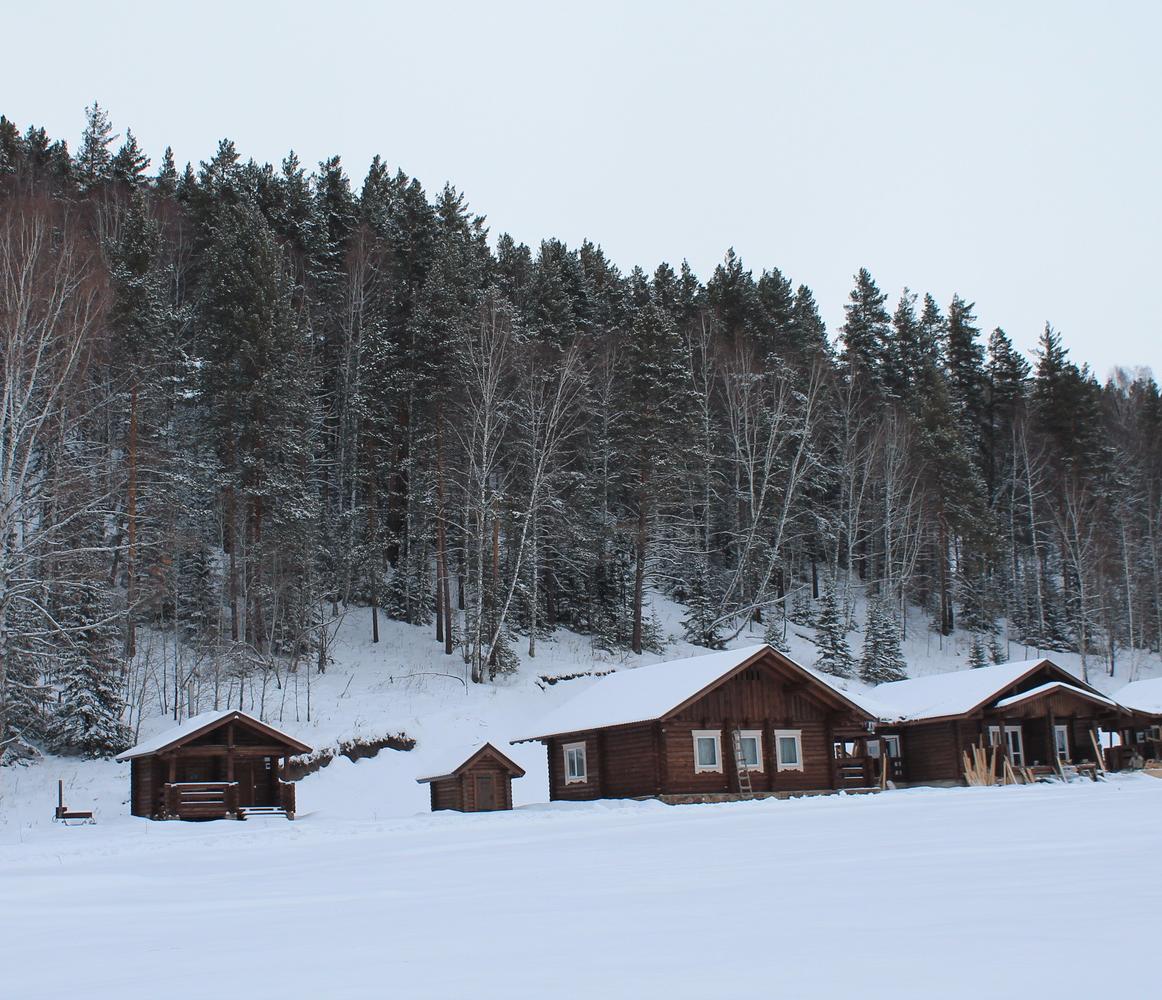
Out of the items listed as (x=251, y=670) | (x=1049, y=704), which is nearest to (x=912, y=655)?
(x=1049, y=704)

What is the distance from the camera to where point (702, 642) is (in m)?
52.8

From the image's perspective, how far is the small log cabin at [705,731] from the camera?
3303cm

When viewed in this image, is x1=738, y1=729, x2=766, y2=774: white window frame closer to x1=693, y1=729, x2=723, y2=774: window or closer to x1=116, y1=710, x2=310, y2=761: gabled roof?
x1=693, y1=729, x2=723, y2=774: window

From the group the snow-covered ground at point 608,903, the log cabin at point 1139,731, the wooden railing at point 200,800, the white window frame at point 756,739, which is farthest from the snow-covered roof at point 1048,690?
the wooden railing at point 200,800

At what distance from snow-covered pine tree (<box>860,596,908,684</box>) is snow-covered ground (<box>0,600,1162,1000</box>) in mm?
24325

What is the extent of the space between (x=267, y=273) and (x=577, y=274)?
28.8 meters

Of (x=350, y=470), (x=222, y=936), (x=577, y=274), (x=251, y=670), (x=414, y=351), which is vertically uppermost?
(x=577, y=274)

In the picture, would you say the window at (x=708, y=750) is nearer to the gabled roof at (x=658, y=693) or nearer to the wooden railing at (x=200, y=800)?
the gabled roof at (x=658, y=693)

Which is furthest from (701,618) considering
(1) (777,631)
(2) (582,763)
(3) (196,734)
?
(3) (196,734)

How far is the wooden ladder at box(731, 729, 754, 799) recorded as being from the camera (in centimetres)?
3378

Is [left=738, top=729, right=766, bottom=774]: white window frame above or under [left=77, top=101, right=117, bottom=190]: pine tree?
under

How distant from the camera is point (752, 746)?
115ft

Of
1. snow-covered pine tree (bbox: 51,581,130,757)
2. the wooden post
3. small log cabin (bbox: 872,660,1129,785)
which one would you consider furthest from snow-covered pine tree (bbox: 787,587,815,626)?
snow-covered pine tree (bbox: 51,581,130,757)

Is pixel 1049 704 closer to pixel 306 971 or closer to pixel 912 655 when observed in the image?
pixel 912 655
